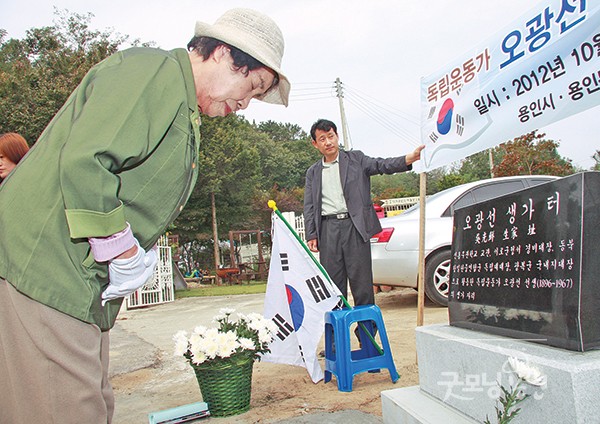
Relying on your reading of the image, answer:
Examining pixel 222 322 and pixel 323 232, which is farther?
pixel 323 232

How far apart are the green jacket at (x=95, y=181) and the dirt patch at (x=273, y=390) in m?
1.77

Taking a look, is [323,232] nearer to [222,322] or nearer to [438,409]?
[222,322]

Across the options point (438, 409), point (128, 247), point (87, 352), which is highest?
point (128, 247)

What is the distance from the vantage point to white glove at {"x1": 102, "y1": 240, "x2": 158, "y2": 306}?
1191mm

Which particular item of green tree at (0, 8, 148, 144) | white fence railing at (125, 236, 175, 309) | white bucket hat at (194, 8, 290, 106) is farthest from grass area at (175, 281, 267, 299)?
white bucket hat at (194, 8, 290, 106)

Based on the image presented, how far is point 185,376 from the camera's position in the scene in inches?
156

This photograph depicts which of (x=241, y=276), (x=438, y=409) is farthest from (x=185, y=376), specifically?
(x=241, y=276)

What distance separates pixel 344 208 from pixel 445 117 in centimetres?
102

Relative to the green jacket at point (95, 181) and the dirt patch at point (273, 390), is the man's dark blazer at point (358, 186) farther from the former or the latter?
the green jacket at point (95, 181)

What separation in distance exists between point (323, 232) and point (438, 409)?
1924 mm

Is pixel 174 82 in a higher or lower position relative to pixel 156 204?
higher

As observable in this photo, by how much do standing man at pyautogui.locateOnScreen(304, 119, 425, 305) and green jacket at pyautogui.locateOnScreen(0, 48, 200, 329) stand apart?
2.44m

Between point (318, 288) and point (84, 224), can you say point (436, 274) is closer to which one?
point (318, 288)

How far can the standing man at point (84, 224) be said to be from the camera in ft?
3.72
